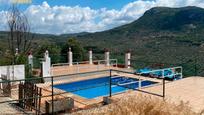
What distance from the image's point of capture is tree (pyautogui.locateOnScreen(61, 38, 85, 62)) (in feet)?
52.4

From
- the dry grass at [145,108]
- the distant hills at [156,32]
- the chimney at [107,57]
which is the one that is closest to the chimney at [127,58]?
the chimney at [107,57]

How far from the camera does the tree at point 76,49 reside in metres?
16.0

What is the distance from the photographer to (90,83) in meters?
12.0

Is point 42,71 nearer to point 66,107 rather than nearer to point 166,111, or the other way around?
point 66,107

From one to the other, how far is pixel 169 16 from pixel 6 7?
2502cm

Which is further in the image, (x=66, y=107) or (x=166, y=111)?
(x=66, y=107)

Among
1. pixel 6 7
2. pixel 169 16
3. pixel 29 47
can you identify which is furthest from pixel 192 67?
pixel 169 16

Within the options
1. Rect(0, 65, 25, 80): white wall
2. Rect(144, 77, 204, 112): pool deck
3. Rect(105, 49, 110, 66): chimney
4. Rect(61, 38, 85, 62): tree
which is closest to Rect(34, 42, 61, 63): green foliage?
Rect(61, 38, 85, 62): tree

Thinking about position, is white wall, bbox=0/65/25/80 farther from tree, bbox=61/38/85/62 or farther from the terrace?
tree, bbox=61/38/85/62

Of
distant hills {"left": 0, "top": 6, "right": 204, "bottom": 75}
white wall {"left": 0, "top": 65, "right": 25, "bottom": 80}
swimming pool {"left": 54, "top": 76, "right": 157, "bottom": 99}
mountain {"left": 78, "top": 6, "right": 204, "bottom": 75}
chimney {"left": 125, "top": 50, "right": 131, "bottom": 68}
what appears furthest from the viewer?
mountain {"left": 78, "top": 6, "right": 204, "bottom": 75}

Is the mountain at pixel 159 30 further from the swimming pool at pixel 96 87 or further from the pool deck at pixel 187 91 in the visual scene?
the pool deck at pixel 187 91

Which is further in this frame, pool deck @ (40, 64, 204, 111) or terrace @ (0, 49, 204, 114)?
pool deck @ (40, 64, 204, 111)

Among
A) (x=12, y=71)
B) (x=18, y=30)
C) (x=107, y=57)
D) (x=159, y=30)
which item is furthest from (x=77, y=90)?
(x=159, y=30)

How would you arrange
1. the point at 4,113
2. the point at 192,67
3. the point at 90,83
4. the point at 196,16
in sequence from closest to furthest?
1. the point at 4,113
2. the point at 192,67
3. the point at 90,83
4. the point at 196,16
